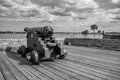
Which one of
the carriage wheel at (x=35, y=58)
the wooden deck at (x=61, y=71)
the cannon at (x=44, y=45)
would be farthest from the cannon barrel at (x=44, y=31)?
the wooden deck at (x=61, y=71)

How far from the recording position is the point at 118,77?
3.77 meters

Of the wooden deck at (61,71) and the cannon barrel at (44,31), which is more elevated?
the cannon barrel at (44,31)

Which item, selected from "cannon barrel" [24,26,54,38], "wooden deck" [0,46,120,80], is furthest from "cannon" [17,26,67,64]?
"wooden deck" [0,46,120,80]

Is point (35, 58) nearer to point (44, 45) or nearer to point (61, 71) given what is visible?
point (44, 45)

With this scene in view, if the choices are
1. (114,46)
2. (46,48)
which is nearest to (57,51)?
(46,48)

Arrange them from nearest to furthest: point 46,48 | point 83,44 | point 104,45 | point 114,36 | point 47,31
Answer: point 46,48 < point 47,31 < point 104,45 < point 83,44 < point 114,36

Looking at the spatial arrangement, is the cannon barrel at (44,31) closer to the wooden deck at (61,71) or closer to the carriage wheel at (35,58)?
the carriage wheel at (35,58)

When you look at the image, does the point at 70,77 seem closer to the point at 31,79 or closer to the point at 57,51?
the point at 31,79

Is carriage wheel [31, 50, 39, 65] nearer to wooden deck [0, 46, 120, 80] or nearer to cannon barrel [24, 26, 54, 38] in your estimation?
wooden deck [0, 46, 120, 80]

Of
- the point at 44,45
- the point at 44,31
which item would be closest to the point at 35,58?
the point at 44,45

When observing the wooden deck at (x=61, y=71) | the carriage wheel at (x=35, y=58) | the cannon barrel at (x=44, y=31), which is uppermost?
the cannon barrel at (x=44, y=31)

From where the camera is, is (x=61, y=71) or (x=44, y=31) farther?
(x=44, y=31)

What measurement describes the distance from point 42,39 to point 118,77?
12.3 ft

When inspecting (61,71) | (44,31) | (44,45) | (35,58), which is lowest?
(61,71)
